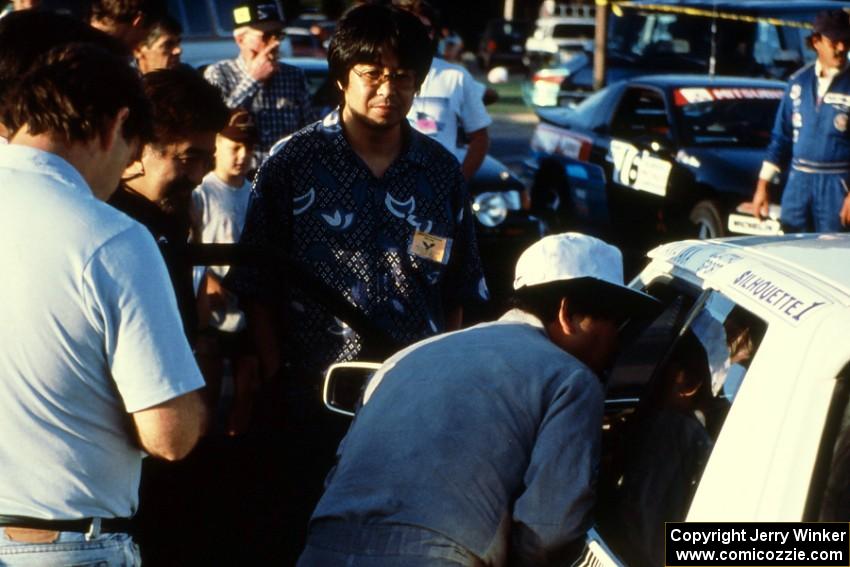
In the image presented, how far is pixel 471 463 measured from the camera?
2.71 meters

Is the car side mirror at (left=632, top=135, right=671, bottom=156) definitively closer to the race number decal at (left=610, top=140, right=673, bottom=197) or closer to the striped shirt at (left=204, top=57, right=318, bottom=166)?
the race number decal at (left=610, top=140, right=673, bottom=197)

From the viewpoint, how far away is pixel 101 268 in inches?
94.4

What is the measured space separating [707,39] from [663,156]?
232 inches

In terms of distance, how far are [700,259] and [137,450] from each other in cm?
123

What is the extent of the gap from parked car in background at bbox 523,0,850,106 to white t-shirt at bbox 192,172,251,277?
7.78 metres

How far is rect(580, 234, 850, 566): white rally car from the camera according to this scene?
2.25m

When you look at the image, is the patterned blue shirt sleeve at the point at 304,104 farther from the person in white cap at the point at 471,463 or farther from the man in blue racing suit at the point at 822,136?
the person in white cap at the point at 471,463

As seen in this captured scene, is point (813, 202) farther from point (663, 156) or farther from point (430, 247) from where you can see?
point (430, 247)

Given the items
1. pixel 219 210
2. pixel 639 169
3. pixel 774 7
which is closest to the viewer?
pixel 219 210

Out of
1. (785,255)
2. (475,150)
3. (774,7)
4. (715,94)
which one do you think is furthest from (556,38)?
(785,255)

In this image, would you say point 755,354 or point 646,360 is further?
point 646,360

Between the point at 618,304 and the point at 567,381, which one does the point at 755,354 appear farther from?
the point at 618,304

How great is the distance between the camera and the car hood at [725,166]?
9469 mm

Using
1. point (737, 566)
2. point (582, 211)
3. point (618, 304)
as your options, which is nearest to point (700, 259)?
point (618, 304)
